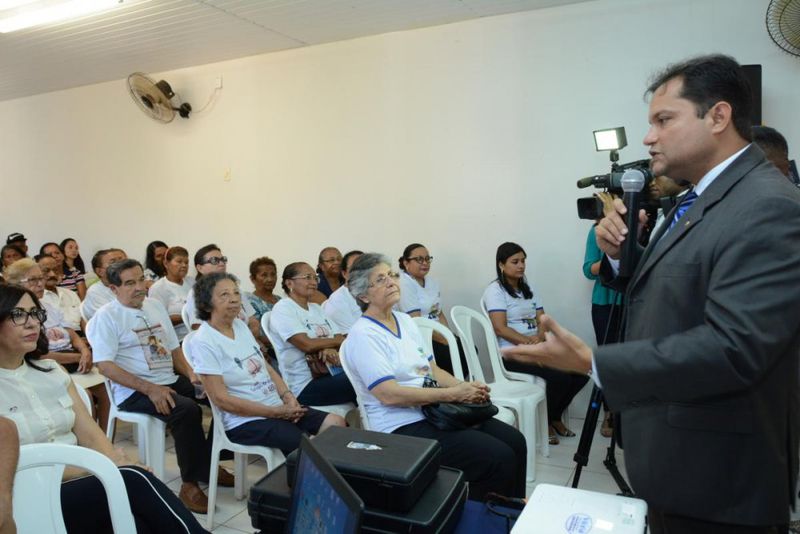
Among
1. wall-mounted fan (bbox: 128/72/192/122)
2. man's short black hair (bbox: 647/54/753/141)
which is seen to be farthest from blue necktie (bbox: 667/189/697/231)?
wall-mounted fan (bbox: 128/72/192/122)

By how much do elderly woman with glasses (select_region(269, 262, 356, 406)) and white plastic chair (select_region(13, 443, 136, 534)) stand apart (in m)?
1.52

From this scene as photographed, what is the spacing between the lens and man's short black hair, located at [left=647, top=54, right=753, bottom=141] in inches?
41.2

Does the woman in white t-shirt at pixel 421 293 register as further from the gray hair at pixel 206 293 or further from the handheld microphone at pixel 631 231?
the handheld microphone at pixel 631 231

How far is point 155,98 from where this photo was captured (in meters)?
5.18

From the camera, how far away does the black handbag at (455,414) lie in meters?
2.17

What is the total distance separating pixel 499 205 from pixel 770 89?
179 cm

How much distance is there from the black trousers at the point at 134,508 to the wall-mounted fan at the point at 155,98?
13.7 ft

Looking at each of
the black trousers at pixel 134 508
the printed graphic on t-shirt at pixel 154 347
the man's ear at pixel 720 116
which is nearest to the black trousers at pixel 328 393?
the printed graphic on t-shirt at pixel 154 347

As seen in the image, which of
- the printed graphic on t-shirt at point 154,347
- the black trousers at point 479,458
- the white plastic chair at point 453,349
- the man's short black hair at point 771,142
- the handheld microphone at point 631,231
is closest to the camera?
the handheld microphone at point 631,231

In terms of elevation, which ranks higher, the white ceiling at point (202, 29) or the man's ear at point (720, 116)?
the white ceiling at point (202, 29)

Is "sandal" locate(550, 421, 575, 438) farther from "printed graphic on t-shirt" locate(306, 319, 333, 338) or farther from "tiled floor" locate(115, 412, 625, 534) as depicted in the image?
"printed graphic on t-shirt" locate(306, 319, 333, 338)

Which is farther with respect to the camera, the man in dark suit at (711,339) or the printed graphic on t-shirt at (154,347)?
the printed graphic on t-shirt at (154,347)

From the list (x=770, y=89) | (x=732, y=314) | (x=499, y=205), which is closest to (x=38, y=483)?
(x=732, y=314)

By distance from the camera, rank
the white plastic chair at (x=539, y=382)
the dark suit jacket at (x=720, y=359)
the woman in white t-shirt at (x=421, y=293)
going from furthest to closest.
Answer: the woman in white t-shirt at (x=421, y=293)
the white plastic chair at (x=539, y=382)
the dark suit jacket at (x=720, y=359)
